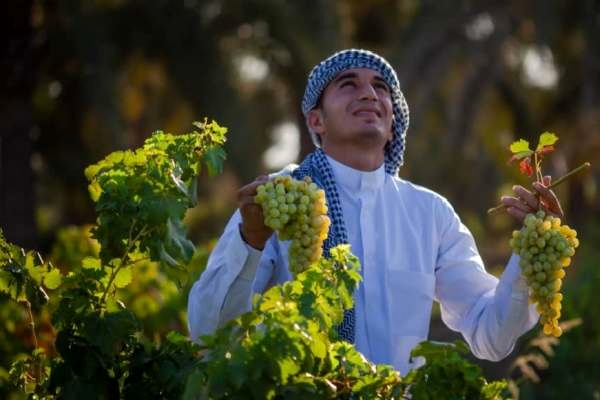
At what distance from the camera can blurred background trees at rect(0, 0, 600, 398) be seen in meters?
12.5

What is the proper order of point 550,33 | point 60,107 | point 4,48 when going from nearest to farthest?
point 4,48 → point 60,107 → point 550,33

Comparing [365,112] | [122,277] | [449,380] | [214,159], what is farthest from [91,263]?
[365,112]

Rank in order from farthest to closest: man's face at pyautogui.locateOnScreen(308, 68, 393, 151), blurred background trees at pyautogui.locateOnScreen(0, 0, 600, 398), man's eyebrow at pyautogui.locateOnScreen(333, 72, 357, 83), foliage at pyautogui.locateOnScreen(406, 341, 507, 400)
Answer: blurred background trees at pyautogui.locateOnScreen(0, 0, 600, 398), man's eyebrow at pyautogui.locateOnScreen(333, 72, 357, 83), man's face at pyautogui.locateOnScreen(308, 68, 393, 151), foliage at pyautogui.locateOnScreen(406, 341, 507, 400)

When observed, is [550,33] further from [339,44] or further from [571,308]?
[571,308]

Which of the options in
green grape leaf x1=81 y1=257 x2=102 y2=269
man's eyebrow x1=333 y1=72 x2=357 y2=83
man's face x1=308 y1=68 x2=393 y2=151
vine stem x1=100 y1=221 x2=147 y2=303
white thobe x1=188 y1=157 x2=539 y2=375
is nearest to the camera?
vine stem x1=100 y1=221 x2=147 y2=303

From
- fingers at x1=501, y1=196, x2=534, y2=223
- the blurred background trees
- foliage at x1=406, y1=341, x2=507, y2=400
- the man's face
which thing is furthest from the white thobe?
the blurred background trees

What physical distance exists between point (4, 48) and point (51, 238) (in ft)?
31.2

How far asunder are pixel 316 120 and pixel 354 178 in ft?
1.11

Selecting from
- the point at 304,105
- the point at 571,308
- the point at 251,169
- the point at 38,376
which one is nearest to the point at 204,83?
the point at 251,169

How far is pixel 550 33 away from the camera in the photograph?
66.3ft

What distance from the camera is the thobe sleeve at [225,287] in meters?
3.77

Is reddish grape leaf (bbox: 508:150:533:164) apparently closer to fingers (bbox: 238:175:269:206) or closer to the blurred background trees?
fingers (bbox: 238:175:269:206)

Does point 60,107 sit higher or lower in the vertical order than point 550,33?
lower

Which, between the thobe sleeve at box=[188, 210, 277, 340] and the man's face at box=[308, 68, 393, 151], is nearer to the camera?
the thobe sleeve at box=[188, 210, 277, 340]
